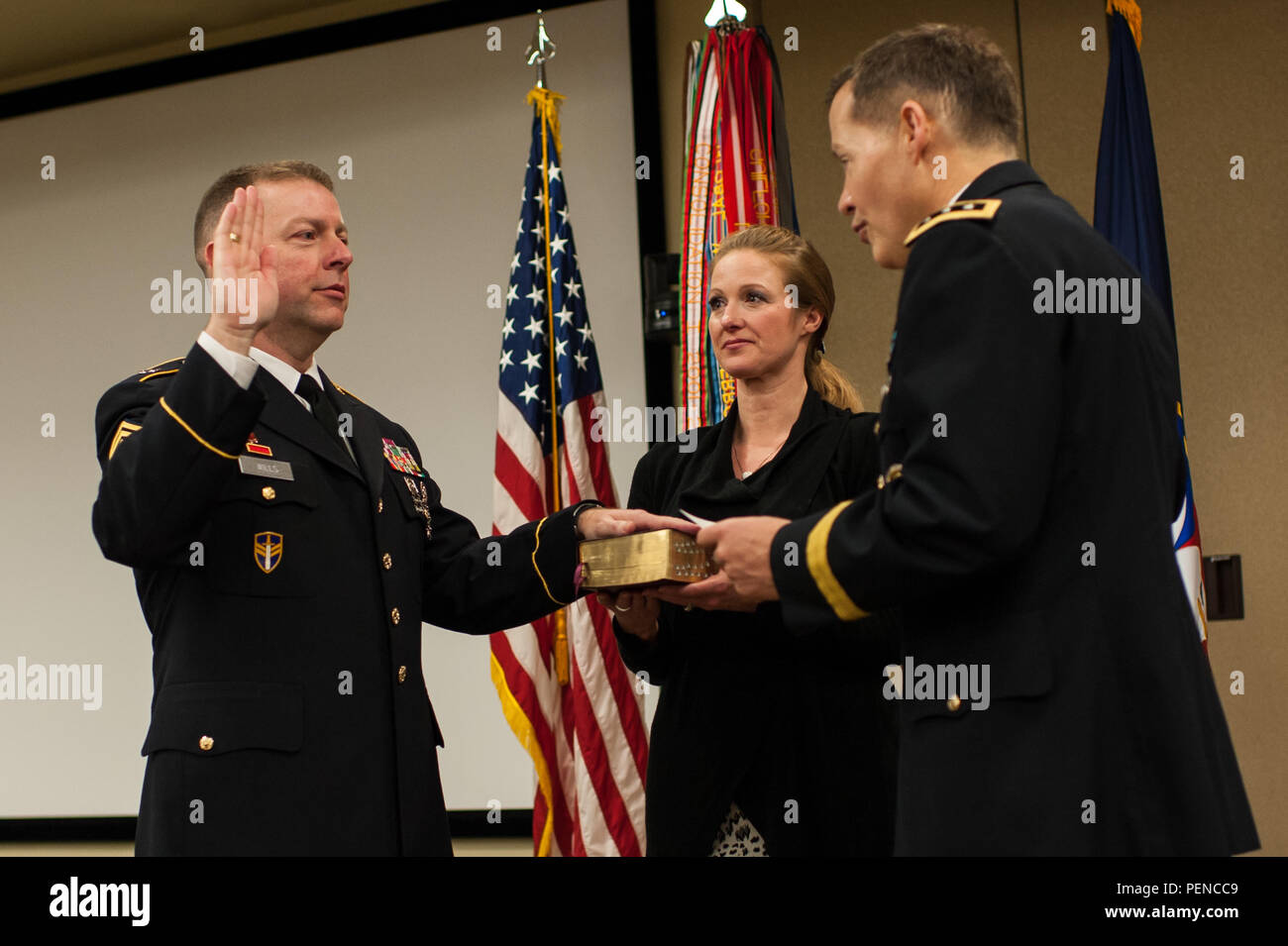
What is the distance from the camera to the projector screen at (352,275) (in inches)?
192

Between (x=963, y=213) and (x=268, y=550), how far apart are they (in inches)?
45.0

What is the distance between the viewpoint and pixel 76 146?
5.81m

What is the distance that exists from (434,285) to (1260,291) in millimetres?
3106

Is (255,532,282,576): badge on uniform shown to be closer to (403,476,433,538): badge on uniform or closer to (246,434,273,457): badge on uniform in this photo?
(246,434,273,457): badge on uniform

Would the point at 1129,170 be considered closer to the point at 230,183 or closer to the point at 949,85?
the point at 949,85

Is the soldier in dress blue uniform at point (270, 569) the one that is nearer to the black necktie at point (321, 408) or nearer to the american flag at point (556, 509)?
the black necktie at point (321, 408)

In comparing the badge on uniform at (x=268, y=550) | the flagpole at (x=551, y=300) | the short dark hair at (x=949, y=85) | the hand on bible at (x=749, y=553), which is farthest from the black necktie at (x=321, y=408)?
the flagpole at (x=551, y=300)

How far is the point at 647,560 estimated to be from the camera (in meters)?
2.09

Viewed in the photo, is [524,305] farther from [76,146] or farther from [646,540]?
[76,146]

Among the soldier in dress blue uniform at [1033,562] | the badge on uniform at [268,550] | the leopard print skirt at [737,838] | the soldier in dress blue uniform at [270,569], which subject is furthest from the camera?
the leopard print skirt at [737,838]

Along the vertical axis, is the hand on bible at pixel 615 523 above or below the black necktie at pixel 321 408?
below

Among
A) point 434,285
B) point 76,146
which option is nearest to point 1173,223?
point 434,285

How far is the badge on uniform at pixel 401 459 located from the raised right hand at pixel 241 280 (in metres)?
0.49

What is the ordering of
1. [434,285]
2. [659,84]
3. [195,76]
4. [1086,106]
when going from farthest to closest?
[195,76] < [434,285] < [659,84] < [1086,106]
